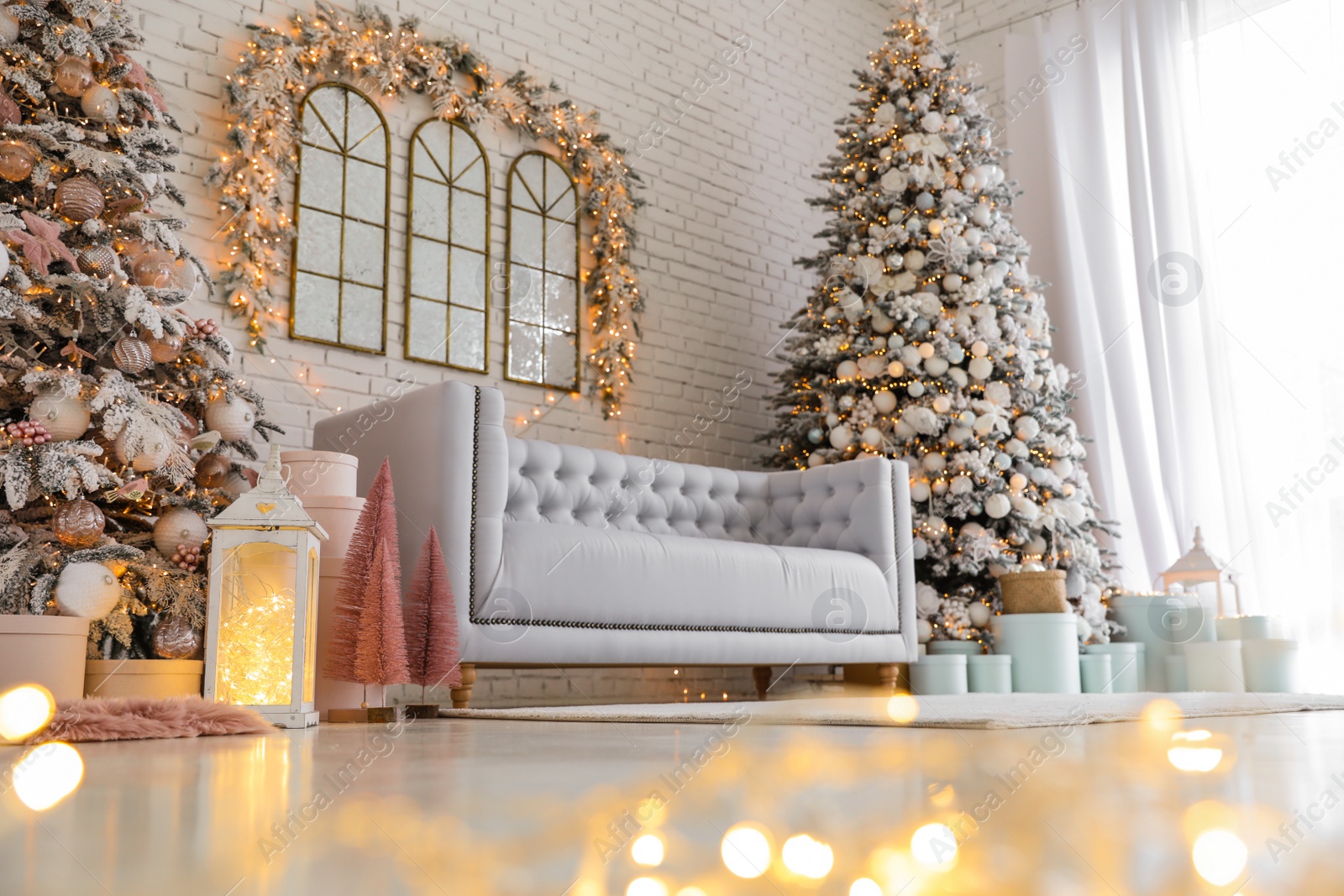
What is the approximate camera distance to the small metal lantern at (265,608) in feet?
6.18

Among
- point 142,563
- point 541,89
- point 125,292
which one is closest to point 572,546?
point 142,563

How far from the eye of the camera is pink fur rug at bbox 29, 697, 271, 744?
145cm

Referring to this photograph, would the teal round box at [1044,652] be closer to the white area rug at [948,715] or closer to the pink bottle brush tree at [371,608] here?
the white area rug at [948,715]

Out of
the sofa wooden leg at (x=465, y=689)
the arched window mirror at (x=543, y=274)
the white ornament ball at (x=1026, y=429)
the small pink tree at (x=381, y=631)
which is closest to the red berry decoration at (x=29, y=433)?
the small pink tree at (x=381, y=631)

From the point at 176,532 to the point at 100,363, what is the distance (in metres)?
0.49

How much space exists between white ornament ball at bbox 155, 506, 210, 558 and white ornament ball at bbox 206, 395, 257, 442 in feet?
1.05

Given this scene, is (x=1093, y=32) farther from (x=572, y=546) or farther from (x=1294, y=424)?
(x=572, y=546)

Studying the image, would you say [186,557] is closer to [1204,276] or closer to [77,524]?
[77,524]

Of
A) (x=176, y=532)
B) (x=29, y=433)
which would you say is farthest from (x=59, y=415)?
(x=176, y=532)

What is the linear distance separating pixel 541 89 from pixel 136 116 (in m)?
2.00

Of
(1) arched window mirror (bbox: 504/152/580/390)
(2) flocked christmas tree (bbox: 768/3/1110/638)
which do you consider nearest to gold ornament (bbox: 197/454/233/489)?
(1) arched window mirror (bbox: 504/152/580/390)

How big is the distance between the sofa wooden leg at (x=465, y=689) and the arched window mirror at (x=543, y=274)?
1898 millimetres

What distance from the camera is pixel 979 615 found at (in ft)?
13.5

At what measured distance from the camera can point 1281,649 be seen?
407 centimetres
